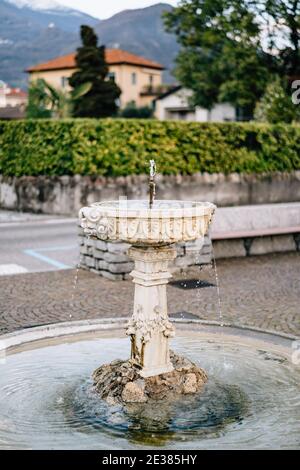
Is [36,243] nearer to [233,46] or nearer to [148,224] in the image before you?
[148,224]

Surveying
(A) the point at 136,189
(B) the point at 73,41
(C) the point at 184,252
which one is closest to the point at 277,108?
(A) the point at 136,189

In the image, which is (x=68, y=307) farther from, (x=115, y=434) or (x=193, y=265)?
(x=115, y=434)

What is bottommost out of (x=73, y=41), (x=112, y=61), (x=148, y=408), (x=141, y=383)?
(x=148, y=408)

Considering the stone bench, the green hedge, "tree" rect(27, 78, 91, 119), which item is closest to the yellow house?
"tree" rect(27, 78, 91, 119)

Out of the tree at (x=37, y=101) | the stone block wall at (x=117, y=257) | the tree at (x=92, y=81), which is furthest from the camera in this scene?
the tree at (x=92, y=81)

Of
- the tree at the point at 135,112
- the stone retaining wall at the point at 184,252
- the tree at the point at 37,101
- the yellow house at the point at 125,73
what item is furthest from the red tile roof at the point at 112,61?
the stone retaining wall at the point at 184,252

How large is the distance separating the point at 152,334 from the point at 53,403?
103 centimetres

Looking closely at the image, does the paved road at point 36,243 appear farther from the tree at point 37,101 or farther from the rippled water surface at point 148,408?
the tree at point 37,101

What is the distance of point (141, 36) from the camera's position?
153m

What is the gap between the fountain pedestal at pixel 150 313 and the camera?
5.70 metres

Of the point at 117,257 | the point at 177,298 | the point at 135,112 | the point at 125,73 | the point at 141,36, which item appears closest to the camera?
the point at 177,298

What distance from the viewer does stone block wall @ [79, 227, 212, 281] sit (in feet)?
37.0

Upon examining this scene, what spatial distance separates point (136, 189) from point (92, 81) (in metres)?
23.7

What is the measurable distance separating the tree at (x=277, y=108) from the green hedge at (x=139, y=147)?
5188 mm
